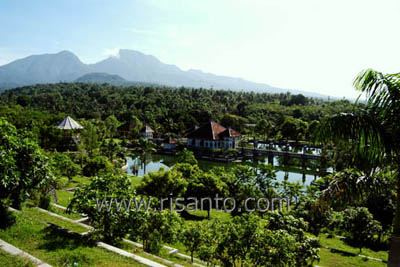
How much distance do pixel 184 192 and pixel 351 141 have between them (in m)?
10.4

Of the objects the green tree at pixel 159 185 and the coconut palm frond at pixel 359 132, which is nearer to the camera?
the coconut palm frond at pixel 359 132

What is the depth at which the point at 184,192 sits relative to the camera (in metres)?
13.9

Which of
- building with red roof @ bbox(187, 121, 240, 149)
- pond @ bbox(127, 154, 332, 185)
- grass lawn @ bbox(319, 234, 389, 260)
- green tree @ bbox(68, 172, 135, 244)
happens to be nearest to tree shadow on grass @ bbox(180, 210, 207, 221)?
grass lawn @ bbox(319, 234, 389, 260)

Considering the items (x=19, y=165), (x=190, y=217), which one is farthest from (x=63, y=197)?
(x=19, y=165)

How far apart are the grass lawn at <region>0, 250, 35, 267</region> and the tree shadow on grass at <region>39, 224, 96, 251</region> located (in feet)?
2.51

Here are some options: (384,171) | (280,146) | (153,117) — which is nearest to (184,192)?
(384,171)

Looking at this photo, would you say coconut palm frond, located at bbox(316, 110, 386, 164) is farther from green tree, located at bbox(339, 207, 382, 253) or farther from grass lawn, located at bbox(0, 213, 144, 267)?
green tree, located at bbox(339, 207, 382, 253)

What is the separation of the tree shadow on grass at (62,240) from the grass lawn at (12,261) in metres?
0.76

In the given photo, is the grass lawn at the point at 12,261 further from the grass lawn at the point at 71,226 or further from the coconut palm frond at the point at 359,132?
the coconut palm frond at the point at 359,132

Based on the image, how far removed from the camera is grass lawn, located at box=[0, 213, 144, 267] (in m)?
5.49

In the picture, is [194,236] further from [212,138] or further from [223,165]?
[212,138]

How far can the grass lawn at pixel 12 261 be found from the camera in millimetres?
4973

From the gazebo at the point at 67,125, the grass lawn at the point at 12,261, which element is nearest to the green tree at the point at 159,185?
the grass lawn at the point at 12,261

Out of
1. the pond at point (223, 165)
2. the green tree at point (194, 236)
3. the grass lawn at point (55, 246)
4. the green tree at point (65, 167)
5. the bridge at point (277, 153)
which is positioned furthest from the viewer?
the bridge at point (277, 153)
